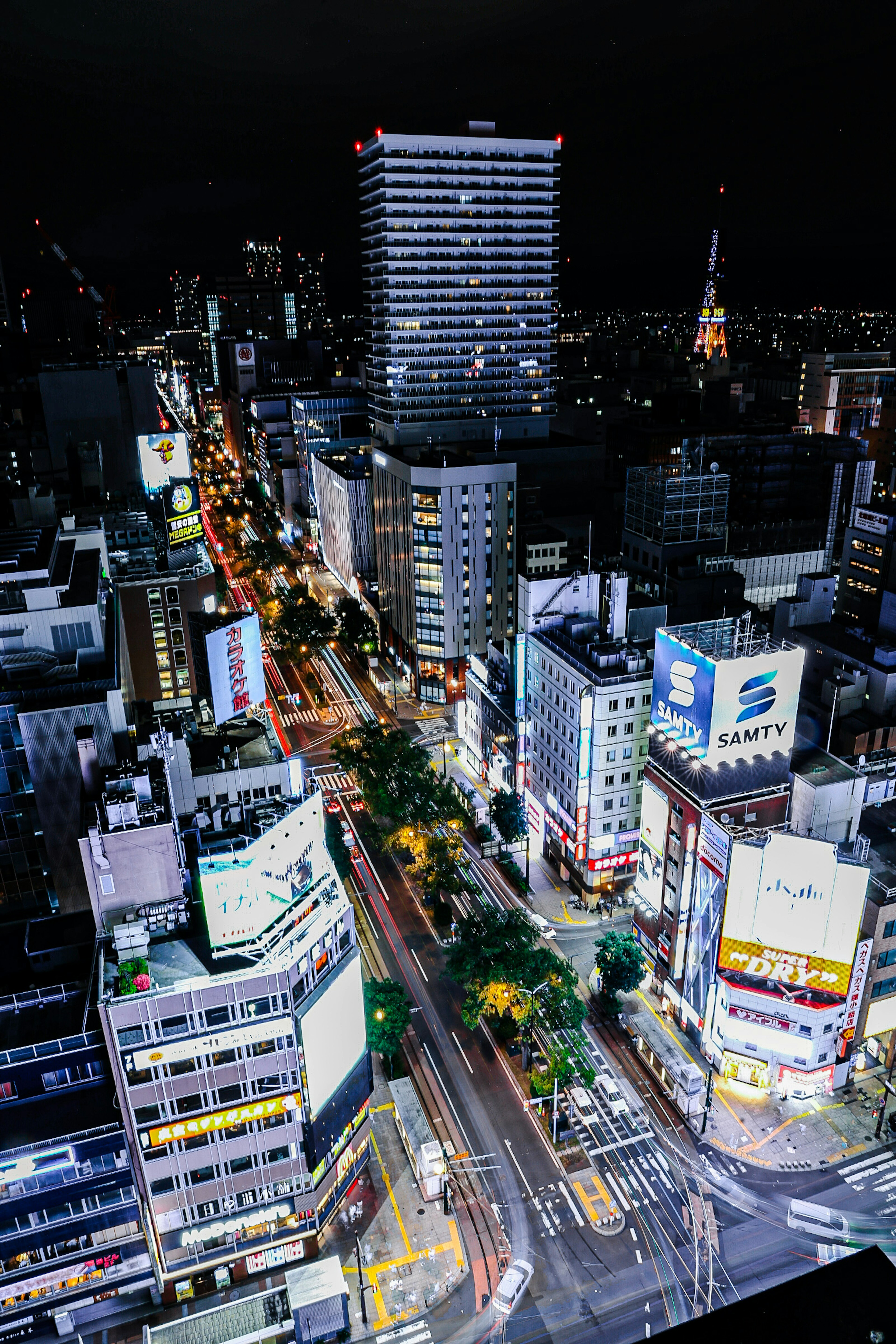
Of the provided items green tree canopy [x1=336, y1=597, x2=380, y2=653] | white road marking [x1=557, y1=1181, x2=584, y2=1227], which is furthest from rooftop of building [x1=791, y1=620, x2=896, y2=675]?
green tree canopy [x1=336, y1=597, x2=380, y2=653]

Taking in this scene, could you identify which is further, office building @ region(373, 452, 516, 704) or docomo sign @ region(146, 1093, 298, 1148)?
office building @ region(373, 452, 516, 704)

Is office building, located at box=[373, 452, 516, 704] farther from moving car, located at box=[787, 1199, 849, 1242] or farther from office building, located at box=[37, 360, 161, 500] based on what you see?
moving car, located at box=[787, 1199, 849, 1242]

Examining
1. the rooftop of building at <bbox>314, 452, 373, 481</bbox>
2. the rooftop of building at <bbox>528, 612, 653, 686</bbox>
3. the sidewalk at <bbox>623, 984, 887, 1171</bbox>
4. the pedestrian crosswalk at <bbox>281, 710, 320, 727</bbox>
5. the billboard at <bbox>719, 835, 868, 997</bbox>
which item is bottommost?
the sidewalk at <bbox>623, 984, 887, 1171</bbox>

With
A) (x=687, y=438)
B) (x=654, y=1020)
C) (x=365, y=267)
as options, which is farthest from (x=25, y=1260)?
(x=687, y=438)

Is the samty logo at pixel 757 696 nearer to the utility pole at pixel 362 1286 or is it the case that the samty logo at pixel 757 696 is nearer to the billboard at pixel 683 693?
the billboard at pixel 683 693

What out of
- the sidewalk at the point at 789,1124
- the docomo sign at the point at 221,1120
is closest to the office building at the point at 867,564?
the sidewalk at the point at 789,1124

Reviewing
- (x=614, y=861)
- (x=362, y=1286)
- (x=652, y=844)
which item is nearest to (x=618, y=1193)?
(x=362, y=1286)
